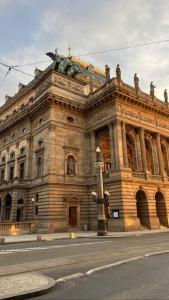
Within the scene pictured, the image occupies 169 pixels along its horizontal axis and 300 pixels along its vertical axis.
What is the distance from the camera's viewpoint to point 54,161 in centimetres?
3341

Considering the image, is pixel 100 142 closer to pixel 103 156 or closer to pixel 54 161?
pixel 103 156

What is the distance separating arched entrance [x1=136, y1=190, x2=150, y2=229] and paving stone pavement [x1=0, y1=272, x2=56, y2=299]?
28.1 m

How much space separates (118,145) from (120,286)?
27168 millimetres

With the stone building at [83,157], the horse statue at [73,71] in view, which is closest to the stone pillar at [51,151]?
the stone building at [83,157]

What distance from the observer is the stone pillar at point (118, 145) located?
3219 centimetres

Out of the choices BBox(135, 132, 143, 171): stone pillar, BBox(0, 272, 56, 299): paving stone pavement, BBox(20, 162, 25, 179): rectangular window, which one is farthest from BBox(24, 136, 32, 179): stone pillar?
BBox(0, 272, 56, 299): paving stone pavement

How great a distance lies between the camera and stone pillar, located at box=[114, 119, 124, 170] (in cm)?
3219

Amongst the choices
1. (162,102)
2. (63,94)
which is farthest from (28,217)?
(162,102)

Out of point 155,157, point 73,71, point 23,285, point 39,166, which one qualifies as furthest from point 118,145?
point 23,285

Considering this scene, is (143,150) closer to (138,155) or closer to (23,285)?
(138,155)

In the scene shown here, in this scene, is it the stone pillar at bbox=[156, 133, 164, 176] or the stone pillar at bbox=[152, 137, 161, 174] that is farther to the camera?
the stone pillar at bbox=[152, 137, 161, 174]

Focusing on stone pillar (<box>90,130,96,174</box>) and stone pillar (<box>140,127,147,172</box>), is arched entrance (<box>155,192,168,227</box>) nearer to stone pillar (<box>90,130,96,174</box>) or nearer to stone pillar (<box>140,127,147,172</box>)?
stone pillar (<box>140,127,147,172</box>)

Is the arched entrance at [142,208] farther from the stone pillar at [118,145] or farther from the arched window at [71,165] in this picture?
the arched window at [71,165]

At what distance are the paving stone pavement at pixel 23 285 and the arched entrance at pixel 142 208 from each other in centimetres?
2813
